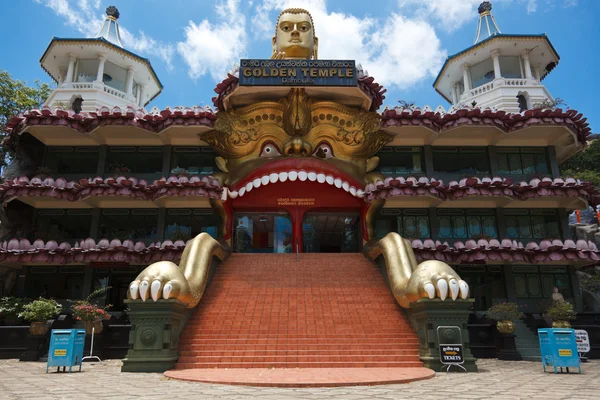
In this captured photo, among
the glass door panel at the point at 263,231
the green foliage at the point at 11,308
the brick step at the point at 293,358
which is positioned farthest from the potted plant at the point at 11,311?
the brick step at the point at 293,358

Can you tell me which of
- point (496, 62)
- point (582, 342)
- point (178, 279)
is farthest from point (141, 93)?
point (582, 342)

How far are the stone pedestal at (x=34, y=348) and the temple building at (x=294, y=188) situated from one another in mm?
4403

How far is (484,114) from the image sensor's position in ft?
63.3

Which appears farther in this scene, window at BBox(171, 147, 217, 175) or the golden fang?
window at BBox(171, 147, 217, 175)

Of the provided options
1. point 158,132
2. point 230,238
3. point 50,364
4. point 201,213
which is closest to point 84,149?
point 158,132

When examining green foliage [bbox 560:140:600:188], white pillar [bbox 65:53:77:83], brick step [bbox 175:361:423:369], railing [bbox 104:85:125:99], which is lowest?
brick step [bbox 175:361:423:369]

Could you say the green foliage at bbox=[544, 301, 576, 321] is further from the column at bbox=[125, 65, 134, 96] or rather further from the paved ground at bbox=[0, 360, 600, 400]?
the column at bbox=[125, 65, 134, 96]

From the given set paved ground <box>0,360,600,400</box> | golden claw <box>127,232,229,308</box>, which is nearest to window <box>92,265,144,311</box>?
golden claw <box>127,232,229,308</box>

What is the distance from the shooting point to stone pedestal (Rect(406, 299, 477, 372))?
10492mm

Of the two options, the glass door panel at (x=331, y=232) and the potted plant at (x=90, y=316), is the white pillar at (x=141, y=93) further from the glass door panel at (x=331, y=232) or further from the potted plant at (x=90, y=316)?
the potted plant at (x=90, y=316)

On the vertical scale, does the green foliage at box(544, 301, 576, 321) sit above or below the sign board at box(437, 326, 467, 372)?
above

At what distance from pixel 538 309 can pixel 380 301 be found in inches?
395

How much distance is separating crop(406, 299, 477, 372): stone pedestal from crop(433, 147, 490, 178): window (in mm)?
11963

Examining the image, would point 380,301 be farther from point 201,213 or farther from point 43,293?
point 43,293
